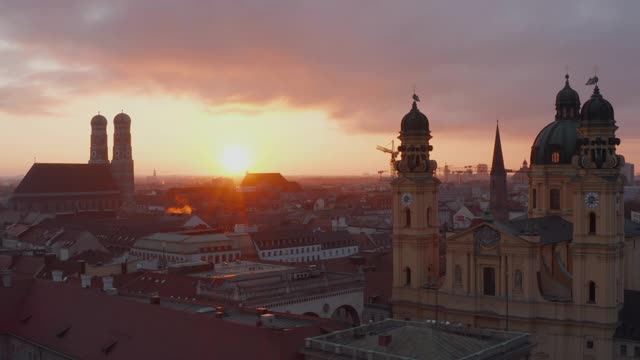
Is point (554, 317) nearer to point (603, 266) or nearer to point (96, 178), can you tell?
point (603, 266)

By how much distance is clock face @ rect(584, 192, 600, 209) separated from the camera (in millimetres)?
55406

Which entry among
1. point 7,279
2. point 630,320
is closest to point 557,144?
point 630,320

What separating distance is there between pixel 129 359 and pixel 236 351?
7213mm

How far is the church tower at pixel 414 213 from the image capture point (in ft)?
211

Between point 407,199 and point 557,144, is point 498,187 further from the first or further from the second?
point 407,199

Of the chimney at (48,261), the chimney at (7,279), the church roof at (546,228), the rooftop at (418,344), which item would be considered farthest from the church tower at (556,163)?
the chimney at (48,261)

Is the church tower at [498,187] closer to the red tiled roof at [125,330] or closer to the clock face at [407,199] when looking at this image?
the clock face at [407,199]

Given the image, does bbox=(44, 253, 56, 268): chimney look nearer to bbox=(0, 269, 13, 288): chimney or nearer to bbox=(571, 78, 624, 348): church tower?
bbox=(0, 269, 13, 288): chimney

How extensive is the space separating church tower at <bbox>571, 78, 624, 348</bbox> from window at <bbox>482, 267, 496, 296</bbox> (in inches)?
234

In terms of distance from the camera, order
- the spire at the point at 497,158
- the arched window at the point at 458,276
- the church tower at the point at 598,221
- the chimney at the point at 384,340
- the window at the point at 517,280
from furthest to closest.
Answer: the spire at the point at 497,158, the arched window at the point at 458,276, the window at the point at 517,280, the church tower at the point at 598,221, the chimney at the point at 384,340

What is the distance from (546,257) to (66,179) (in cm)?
14705

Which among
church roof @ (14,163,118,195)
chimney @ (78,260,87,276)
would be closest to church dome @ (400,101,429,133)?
chimney @ (78,260,87,276)

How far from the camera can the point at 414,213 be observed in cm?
6438

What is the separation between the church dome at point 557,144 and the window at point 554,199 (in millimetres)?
2526
